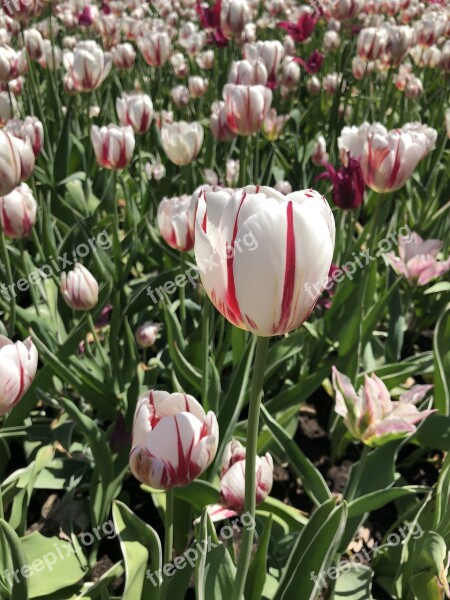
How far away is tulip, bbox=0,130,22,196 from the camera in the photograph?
48.1 inches

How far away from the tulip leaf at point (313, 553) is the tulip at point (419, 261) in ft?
3.06

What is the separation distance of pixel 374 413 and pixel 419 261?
0.77 meters

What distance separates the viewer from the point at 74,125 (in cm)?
290

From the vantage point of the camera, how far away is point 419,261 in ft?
5.38

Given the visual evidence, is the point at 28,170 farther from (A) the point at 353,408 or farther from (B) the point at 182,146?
(A) the point at 353,408

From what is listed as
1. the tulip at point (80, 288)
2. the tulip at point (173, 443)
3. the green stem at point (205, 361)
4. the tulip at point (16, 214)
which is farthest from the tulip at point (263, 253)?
the tulip at point (16, 214)

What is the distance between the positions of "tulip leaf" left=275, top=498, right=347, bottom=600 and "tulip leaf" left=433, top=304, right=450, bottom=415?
62 cm

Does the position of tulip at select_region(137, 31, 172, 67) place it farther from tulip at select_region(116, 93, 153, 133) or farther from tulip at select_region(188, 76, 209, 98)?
tulip at select_region(116, 93, 153, 133)

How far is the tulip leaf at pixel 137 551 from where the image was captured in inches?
37.4

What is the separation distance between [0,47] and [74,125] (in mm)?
981

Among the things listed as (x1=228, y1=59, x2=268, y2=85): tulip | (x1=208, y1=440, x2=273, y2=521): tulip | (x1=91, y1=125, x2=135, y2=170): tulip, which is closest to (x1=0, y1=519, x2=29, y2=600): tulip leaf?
(x1=208, y1=440, x2=273, y2=521): tulip

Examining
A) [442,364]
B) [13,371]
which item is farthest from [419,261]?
[13,371]

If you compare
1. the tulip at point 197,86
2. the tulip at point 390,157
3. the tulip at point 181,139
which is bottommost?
the tulip at point 197,86

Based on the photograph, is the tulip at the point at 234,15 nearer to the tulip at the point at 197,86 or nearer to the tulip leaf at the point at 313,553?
the tulip at the point at 197,86
